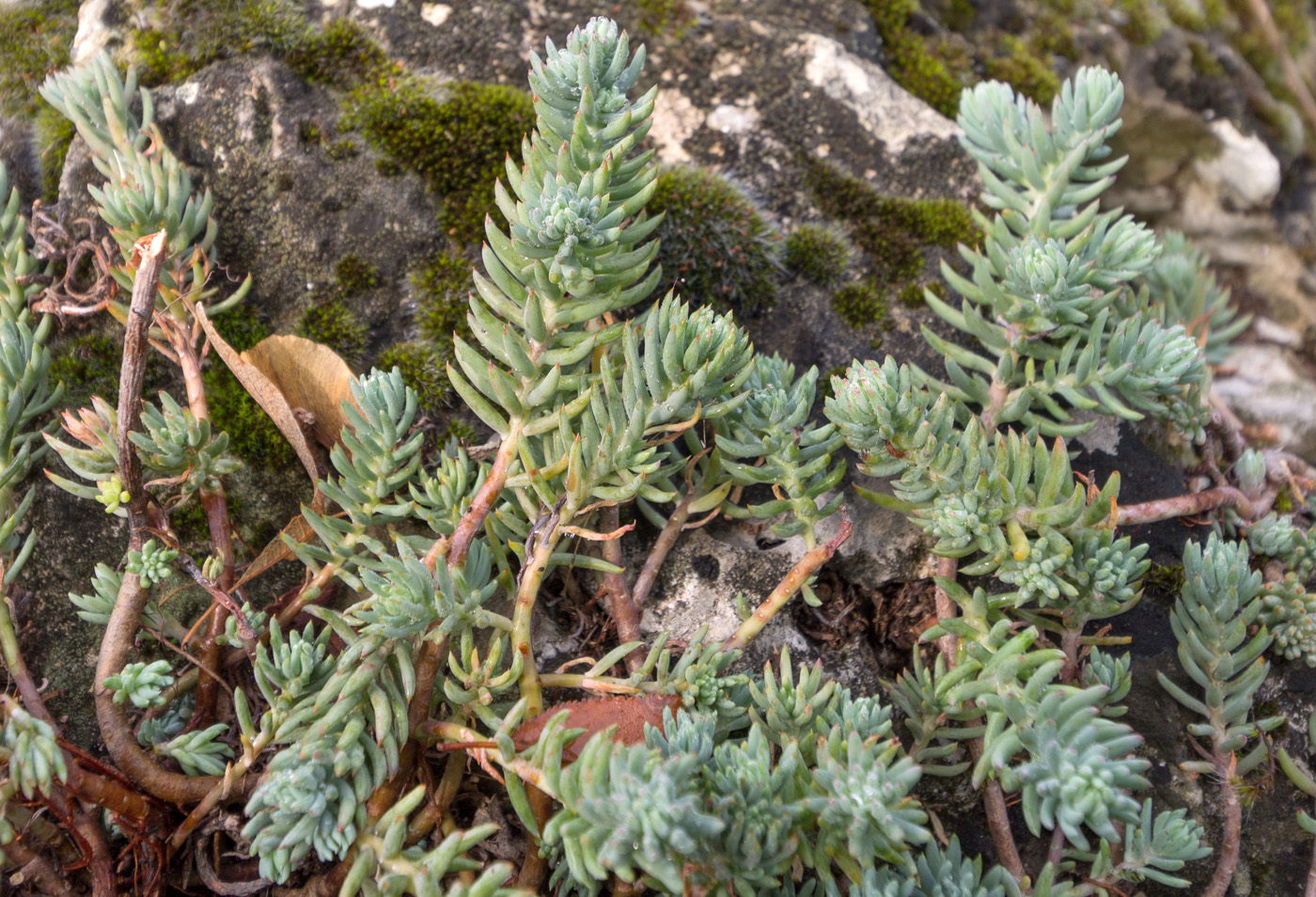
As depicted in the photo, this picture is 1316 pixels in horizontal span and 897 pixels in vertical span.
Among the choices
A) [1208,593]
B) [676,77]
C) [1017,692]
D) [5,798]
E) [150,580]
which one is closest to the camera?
[5,798]

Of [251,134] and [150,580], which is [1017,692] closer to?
[150,580]

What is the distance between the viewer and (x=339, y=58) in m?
2.88

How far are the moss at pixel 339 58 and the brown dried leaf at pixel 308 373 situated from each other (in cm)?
102

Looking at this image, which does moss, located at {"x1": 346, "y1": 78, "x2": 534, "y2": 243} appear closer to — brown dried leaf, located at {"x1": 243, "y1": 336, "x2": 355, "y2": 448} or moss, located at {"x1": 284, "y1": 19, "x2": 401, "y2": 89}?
moss, located at {"x1": 284, "y1": 19, "x2": 401, "y2": 89}

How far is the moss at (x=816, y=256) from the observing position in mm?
2926

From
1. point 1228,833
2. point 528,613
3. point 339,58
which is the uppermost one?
point 339,58

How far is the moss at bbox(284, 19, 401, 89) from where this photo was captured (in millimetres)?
2846

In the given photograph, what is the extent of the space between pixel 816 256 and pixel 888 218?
36 cm

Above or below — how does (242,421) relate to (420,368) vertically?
below

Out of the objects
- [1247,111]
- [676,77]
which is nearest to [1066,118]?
[676,77]

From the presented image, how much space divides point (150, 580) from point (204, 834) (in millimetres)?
648

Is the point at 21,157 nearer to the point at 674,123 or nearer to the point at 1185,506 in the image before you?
the point at 674,123

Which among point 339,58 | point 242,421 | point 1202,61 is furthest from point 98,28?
point 1202,61

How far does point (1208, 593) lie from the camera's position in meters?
2.28
